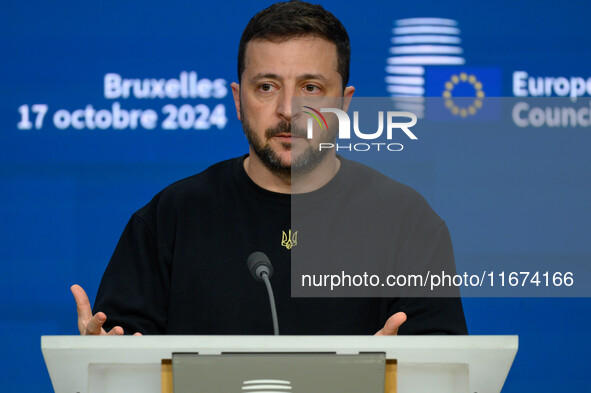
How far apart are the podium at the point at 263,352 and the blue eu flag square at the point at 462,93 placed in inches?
67.3

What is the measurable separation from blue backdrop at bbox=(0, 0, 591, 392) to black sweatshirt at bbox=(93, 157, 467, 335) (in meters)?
0.78

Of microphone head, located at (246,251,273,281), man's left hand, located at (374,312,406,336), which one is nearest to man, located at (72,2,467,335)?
man's left hand, located at (374,312,406,336)

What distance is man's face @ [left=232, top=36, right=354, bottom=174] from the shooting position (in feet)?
6.41

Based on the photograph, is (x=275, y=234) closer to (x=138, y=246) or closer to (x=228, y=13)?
(x=138, y=246)

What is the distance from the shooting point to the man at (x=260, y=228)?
1824 millimetres

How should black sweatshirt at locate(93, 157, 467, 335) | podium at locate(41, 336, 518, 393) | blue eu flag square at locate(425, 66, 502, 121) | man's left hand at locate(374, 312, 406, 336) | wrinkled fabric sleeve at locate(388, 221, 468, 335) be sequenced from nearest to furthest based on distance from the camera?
podium at locate(41, 336, 518, 393)
man's left hand at locate(374, 312, 406, 336)
wrinkled fabric sleeve at locate(388, 221, 468, 335)
black sweatshirt at locate(93, 157, 467, 335)
blue eu flag square at locate(425, 66, 502, 121)

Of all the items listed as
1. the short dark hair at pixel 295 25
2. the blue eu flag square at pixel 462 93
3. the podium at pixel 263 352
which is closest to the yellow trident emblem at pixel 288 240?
the short dark hair at pixel 295 25

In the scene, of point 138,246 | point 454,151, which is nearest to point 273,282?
point 138,246

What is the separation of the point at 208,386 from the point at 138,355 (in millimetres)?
109

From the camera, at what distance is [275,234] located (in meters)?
1.89

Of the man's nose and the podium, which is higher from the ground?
the man's nose

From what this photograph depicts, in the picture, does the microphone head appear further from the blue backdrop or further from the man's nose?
the blue backdrop

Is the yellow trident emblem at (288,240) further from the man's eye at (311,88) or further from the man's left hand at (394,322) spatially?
the man's left hand at (394,322)

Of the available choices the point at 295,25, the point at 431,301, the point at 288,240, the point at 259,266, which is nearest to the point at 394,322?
the point at 259,266
